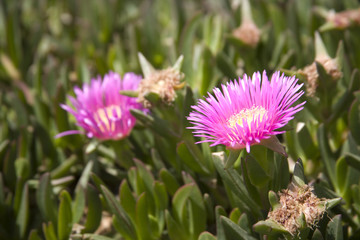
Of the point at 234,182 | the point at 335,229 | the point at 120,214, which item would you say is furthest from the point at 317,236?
the point at 120,214

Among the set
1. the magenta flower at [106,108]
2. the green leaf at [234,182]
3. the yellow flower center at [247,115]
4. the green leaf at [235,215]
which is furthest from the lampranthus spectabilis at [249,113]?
the magenta flower at [106,108]

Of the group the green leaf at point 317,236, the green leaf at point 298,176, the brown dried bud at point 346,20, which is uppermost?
the brown dried bud at point 346,20

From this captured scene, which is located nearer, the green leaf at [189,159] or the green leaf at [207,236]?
the green leaf at [207,236]

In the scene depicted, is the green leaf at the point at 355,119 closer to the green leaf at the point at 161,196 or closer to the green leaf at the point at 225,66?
the green leaf at the point at 225,66

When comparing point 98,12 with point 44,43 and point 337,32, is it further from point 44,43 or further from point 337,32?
point 337,32

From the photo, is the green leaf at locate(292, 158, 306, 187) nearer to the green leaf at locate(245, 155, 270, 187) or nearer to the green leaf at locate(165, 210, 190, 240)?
the green leaf at locate(245, 155, 270, 187)

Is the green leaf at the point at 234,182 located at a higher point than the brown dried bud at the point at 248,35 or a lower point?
lower
